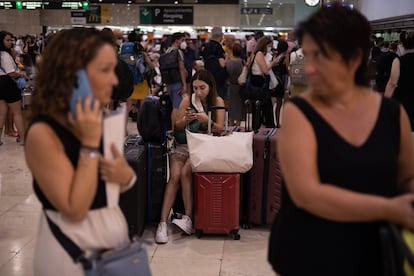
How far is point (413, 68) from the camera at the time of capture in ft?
16.3

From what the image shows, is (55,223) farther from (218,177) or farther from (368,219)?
(218,177)

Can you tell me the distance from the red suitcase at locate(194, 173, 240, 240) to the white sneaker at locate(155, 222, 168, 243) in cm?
26

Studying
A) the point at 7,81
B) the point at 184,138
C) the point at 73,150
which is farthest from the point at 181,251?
A: the point at 7,81

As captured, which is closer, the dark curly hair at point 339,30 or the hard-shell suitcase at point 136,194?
the dark curly hair at point 339,30

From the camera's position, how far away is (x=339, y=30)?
140 centimetres

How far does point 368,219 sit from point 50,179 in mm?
929

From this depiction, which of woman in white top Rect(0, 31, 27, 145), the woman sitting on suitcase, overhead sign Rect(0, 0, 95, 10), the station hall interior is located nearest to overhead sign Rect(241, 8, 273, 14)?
the station hall interior

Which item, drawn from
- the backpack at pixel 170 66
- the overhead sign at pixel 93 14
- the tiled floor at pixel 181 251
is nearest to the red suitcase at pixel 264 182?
the tiled floor at pixel 181 251

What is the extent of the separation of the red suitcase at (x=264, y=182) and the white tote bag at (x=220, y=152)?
28 cm

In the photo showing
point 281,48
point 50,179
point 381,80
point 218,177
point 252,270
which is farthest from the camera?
point 281,48

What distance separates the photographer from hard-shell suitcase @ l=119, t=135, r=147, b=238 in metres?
3.77

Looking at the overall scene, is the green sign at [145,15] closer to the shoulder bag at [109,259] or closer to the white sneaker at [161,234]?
the white sneaker at [161,234]

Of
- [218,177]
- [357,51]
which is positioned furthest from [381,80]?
[357,51]

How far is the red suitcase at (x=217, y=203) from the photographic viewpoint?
4.01 meters
